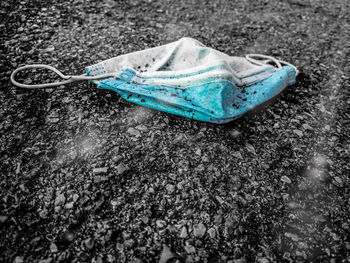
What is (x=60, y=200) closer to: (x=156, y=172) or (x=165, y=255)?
(x=156, y=172)

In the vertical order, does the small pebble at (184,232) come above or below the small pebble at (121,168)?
below

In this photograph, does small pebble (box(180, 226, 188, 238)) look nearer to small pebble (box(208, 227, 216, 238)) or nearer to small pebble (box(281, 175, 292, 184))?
small pebble (box(208, 227, 216, 238))

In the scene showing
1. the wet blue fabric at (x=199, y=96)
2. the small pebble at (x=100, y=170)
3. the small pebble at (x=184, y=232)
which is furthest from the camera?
the wet blue fabric at (x=199, y=96)

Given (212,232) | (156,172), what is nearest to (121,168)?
(156,172)

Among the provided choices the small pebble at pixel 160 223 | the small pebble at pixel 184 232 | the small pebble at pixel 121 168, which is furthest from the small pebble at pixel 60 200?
the small pebble at pixel 184 232

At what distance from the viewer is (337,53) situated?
11.2 feet

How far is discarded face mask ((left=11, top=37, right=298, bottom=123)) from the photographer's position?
6.61 ft

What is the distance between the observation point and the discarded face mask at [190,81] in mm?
2016

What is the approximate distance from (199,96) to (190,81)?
16 centimetres

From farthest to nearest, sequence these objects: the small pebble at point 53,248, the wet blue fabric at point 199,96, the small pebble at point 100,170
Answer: the wet blue fabric at point 199,96
the small pebble at point 100,170
the small pebble at point 53,248

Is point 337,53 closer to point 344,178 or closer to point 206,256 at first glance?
point 344,178

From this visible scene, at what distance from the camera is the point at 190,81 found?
2072 mm

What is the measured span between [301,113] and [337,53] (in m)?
1.70

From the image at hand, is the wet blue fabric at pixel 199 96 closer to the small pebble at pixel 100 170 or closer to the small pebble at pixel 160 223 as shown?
the small pebble at pixel 100 170
